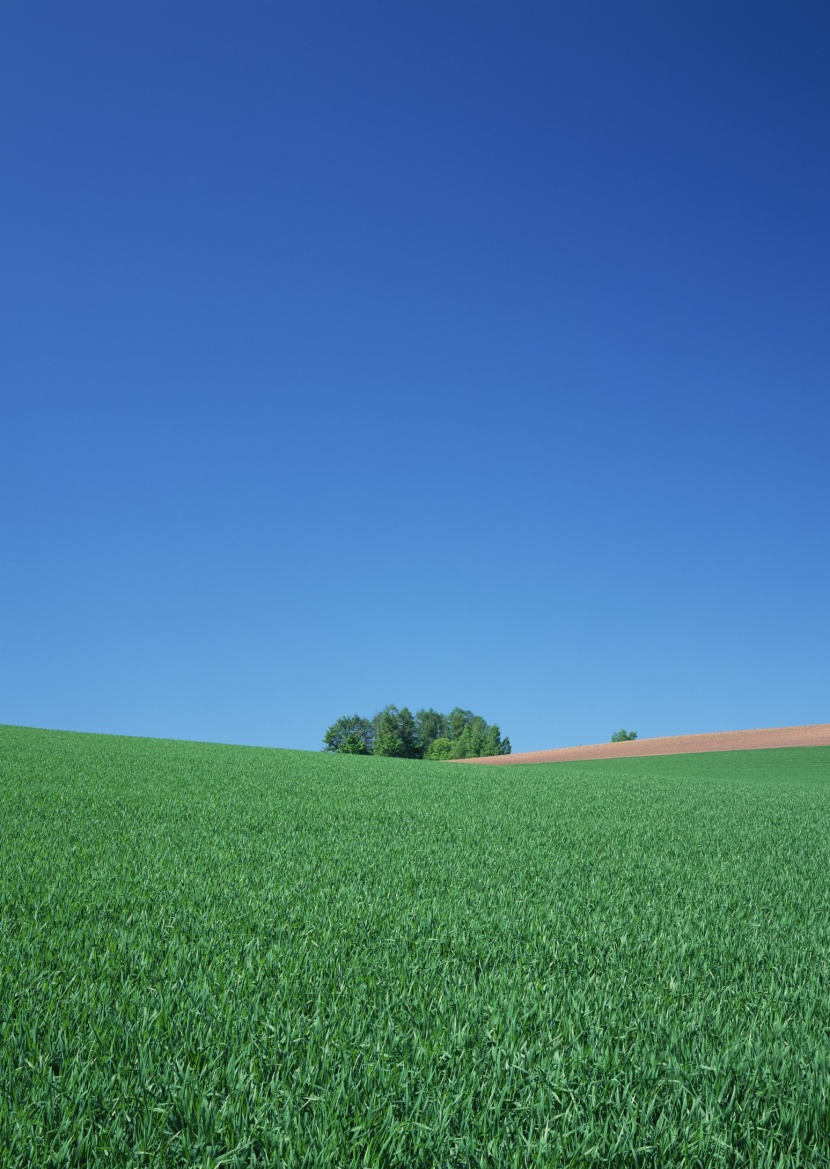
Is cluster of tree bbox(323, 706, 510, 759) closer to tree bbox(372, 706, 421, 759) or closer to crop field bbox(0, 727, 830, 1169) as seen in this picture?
tree bbox(372, 706, 421, 759)

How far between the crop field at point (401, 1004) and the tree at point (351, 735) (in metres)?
81.2

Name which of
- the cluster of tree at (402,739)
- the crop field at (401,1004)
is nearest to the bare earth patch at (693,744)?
the cluster of tree at (402,739)

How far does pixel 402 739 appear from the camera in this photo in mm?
85812

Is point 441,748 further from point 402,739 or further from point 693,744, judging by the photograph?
point 693,744

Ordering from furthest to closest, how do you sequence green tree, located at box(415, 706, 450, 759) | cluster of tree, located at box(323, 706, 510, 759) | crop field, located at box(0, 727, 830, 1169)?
green tree, located at box(415, 706, 450, 759) → cluster of tree, located at box(323, 706, 510, 759) → crop field, located at box(0, 727, 830, 1169)

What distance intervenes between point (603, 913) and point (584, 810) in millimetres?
5241

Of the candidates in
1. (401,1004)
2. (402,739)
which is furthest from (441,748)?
(401,1004)

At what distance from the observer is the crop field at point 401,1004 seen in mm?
1783

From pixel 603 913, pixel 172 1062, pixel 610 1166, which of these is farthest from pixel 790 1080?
A: pixel 172 1062

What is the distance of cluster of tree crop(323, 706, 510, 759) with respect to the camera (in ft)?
274

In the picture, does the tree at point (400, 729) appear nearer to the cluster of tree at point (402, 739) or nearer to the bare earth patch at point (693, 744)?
the cluster of tree at point (402, 739)

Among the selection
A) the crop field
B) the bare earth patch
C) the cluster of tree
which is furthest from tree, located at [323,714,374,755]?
the crop field

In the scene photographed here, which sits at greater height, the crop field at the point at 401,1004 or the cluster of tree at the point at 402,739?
the crop field at the point at 401,1004

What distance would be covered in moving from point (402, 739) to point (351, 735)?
21.5ft
